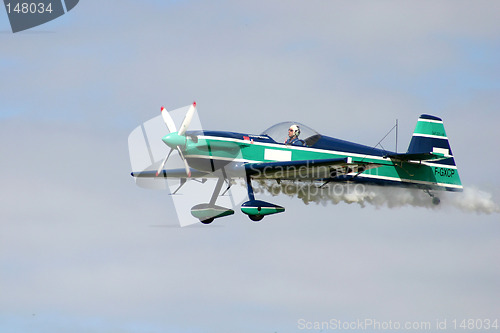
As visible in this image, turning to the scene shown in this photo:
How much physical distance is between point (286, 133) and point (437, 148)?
16.4 ft

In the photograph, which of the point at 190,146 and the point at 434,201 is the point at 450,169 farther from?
the point at 190,146

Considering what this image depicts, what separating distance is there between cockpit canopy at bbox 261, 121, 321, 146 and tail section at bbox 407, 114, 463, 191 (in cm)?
348

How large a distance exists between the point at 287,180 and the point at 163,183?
4117 millimetres

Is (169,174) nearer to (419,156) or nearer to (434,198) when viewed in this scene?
(419,156)

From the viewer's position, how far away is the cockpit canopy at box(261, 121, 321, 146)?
28.2 m

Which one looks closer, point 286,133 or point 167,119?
point 167,119

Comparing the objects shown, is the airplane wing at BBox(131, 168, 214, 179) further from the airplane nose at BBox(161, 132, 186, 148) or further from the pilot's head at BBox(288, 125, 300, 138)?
the pilot's head at BBox(288, 125, 300, 138)

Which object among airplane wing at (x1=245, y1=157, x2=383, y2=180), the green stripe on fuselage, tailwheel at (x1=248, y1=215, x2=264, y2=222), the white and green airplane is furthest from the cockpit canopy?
tailwheel at (x1=248, y1=215, x2=264, y2=222)

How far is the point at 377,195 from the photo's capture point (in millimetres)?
29891

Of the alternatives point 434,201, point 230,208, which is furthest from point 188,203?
point 434,201

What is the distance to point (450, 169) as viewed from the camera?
2992 centimetres

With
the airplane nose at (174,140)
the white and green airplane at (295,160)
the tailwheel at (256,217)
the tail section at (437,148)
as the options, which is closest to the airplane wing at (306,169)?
the white and green airplane at (295,160)

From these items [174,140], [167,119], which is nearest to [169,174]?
[167,119]

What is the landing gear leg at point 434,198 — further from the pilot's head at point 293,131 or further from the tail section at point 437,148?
the pilot's head at point 293,131
